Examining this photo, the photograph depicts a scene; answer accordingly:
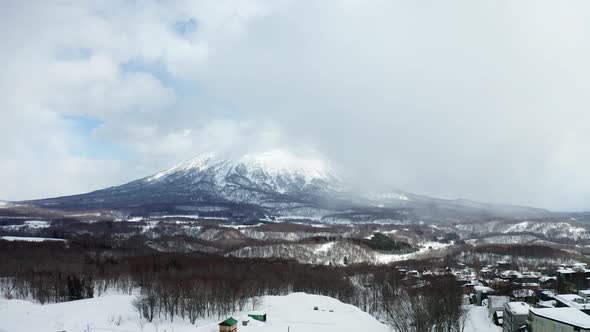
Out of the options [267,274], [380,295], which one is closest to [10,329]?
[267,274]

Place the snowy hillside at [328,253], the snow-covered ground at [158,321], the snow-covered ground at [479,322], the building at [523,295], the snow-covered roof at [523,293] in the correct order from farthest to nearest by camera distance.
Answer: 1. the snowy hillside at [328,253]
2. the snow-covered roof at [523,293]
3. the building at [523,295]
4. the snow-covered ground at [479,322]
5. the snow-covered ground at [158,321]

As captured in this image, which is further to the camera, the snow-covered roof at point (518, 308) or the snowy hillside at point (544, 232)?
the snowy hillside at point (544, 232)

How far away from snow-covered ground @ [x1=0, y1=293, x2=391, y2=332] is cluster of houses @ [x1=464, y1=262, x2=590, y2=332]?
14431 millimetres

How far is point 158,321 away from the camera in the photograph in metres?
47.7

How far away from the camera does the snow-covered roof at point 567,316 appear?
3600 cm

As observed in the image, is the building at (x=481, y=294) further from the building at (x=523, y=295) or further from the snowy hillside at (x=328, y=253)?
the snowy hillside at (x=328, y=253)

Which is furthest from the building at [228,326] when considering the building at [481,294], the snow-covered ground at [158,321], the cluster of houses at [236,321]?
the building at [481,294]

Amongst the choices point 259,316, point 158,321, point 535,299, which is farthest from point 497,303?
point 158,321

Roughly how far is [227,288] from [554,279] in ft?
176

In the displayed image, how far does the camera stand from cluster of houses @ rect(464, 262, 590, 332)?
3894 cm

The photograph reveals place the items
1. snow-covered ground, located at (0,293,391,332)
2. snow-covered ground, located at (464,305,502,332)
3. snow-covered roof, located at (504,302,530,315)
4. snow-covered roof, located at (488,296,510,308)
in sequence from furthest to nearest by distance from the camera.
Answer: snow-covered roof, located at (488,296,510,308) < snow-covered ground, located at (464,305,502,332) < snow-covered roof, located at (504,302,530,315) < snow-covered ground, located at (0,293,391,332)

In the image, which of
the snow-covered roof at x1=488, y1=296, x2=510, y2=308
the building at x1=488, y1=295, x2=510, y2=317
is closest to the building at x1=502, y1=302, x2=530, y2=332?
the building at x1=488, y1=295, x2=510, y2=317

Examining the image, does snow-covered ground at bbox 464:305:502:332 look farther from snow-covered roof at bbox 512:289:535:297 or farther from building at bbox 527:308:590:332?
building at bbox 527:308:590:332

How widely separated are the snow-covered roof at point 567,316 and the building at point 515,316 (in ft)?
15.8
